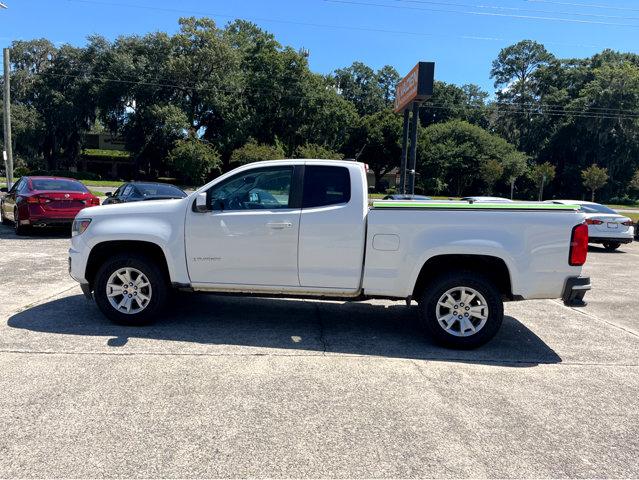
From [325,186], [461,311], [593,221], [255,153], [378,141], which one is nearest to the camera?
[461,311]

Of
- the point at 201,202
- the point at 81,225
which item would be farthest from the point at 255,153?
the point at 201,202

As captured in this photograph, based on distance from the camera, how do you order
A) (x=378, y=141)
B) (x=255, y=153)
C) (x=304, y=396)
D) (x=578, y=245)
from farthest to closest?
1. (x=378, y=141)
2. (x=255, y=153)
3. (x=578, y=245)
4. (x=304, y=396)

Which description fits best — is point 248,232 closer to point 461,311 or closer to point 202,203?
point 202,203

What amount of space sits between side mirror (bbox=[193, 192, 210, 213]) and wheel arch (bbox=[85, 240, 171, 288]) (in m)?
0.71

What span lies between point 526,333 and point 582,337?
26.7 inches

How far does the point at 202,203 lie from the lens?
5.54 metres

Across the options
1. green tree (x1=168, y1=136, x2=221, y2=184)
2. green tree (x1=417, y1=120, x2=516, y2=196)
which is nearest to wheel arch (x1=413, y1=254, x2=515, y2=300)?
green tree (x1=168, y1=136, x2=221, y2=184)

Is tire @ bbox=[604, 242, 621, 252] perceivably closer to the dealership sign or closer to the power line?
the dealership sign

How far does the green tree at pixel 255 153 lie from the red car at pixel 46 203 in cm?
3407

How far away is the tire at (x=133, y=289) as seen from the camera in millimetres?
5750

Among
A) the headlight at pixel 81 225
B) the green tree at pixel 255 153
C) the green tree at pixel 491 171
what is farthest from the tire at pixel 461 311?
the green tree at pixel 491 171

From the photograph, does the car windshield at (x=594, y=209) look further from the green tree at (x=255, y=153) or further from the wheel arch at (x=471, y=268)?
the green tree at (x=255, y=153)

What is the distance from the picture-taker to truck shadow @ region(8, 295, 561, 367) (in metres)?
5.25

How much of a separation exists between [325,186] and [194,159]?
149ft
